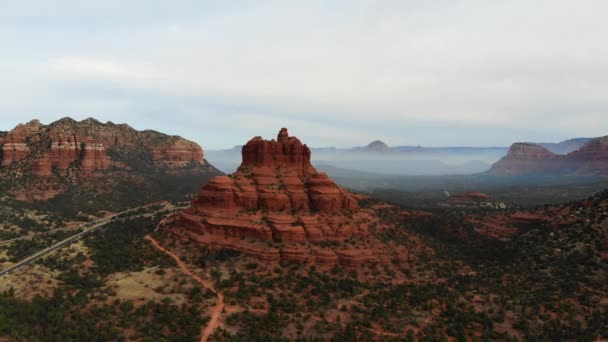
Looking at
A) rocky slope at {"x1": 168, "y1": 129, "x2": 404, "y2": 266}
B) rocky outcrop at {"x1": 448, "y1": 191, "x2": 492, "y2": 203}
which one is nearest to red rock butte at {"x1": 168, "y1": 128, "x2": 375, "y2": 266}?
rocky slope at {"x1": 168, "y1": 129, "x2": 404, "y2": 266}

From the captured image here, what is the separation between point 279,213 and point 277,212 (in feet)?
2.29

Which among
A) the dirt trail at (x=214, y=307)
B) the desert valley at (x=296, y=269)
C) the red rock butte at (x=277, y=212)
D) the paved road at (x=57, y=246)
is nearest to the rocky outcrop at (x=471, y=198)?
the desert valley at (x=296, y=269)

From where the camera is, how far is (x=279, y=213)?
75.3 meters

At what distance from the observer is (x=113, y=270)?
63.0 meters

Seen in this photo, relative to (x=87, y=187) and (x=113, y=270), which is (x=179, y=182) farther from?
(x=113, y=270)

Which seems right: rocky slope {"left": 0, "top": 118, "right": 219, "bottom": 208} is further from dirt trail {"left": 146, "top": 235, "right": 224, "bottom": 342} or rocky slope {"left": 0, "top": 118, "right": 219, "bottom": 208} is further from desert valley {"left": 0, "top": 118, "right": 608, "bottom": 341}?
dirt trail {"left": 146, "top": 235, "right": 224, "bottom": 342}

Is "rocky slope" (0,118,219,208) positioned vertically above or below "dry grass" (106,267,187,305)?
above

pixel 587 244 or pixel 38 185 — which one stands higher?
pixel 38 185

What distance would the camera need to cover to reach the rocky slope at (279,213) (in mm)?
69062

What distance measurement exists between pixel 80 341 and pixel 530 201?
635 ft

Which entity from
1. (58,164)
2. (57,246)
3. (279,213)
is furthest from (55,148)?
(279,213)

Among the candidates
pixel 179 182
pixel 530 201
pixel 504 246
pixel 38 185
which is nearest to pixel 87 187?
pixel 38 185

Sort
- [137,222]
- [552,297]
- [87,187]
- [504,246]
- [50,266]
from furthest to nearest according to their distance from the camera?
[87,187] → [137,222] → [504,246] → [50,266] → [552,297]

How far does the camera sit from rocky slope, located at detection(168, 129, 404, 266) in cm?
6906
